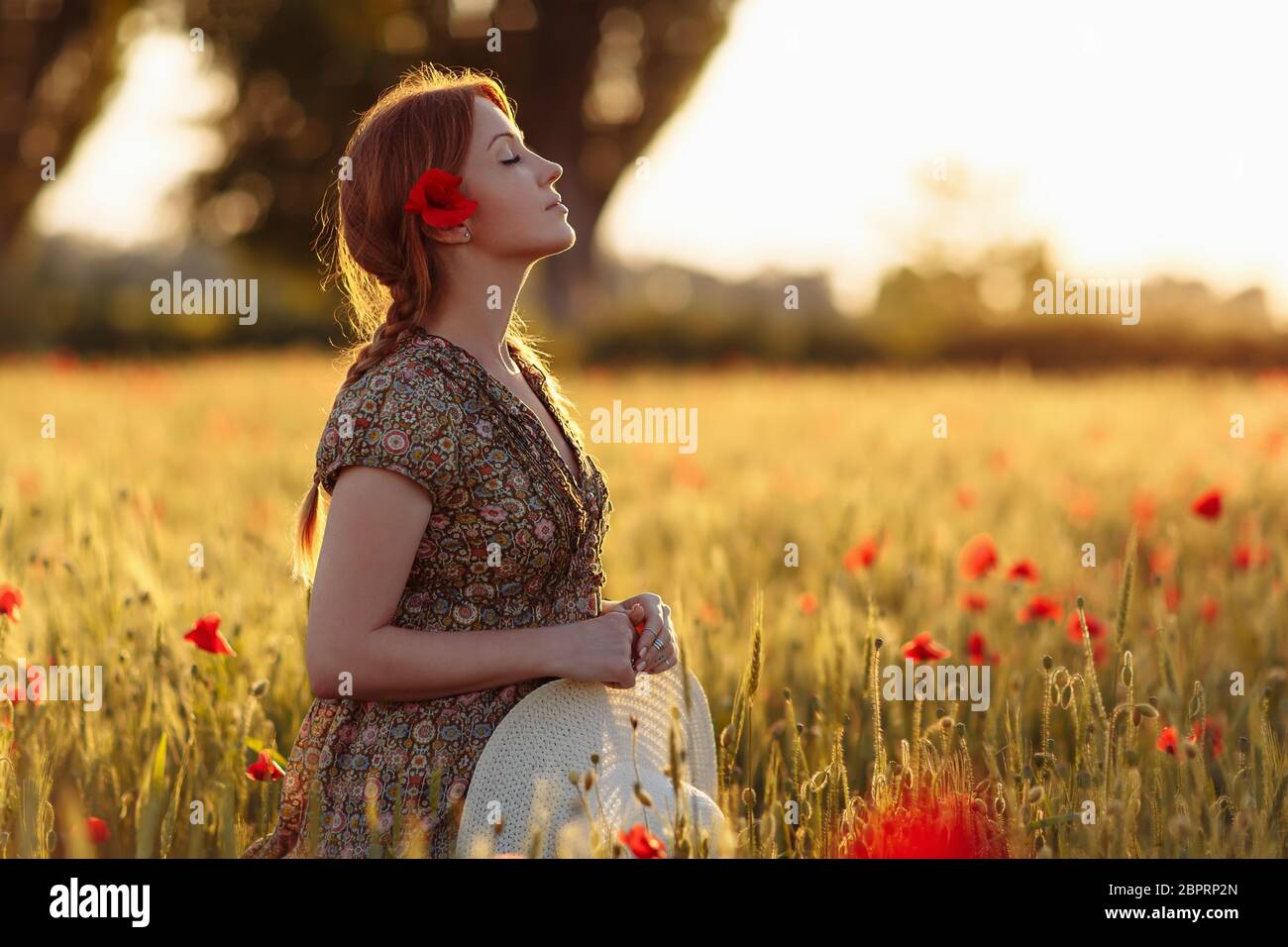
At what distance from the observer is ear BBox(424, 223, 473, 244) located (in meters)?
2.03

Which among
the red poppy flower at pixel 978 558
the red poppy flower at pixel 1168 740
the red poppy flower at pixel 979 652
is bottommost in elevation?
the red poppy flower at pixel 1168 740

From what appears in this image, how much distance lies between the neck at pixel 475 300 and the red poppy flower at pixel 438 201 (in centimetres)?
9

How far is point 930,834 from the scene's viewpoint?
1.88 metres

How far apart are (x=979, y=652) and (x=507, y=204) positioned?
1.43 metres

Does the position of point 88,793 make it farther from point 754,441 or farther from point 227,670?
point 754,441

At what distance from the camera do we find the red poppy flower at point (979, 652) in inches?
111

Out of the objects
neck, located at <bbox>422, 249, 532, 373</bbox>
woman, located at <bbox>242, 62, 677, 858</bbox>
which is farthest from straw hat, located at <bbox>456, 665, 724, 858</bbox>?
neck, located at <bbox>422, 249, 532, 373</bbox>

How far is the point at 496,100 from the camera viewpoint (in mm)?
2244

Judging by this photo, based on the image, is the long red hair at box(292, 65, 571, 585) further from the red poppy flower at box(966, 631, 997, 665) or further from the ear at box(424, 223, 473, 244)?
the red poppy flower at box(966, 631, 997, 665)

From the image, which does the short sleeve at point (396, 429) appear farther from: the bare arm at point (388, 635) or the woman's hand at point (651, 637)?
the woman's hand at point (651, 637)

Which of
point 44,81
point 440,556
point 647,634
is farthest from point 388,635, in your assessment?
point 44,81

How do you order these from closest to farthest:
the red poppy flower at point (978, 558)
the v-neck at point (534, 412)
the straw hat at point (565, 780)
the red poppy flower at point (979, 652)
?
the straw hat at point (565, 780) → the v-neck at point (534, 412) → the red poppy flower at point (979, 652) → the red poppy flower at point (978, 558)

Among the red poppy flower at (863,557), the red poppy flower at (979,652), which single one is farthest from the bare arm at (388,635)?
the red poppy flower at (863,557)

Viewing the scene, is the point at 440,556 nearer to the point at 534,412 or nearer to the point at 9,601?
the point at 534,412
